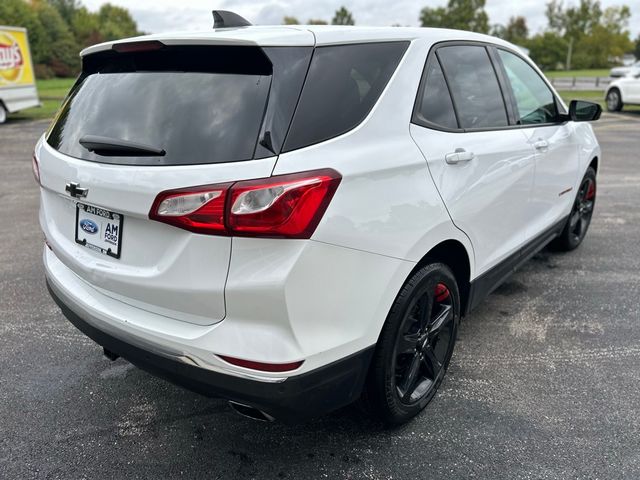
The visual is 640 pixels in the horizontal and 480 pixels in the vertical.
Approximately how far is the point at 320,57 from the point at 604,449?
2.10 m

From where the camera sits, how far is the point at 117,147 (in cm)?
201

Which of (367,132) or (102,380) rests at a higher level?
(367,132)

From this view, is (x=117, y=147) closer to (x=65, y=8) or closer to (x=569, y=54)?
(x=569, y=54)

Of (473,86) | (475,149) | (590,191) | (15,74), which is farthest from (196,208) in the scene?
(15,74)

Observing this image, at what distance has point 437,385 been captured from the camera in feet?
8.98

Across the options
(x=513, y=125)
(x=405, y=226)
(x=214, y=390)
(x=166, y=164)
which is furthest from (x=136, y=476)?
(x=513, y=125)

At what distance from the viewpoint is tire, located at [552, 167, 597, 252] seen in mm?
4789

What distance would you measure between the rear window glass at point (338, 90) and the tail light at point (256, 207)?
15 centimetres

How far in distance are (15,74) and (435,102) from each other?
18568mm

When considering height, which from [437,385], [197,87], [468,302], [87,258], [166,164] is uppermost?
[197,87]

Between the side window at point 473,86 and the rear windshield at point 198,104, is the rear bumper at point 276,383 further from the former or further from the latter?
the side window at point 473,86

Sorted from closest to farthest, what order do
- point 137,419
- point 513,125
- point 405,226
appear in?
1. point 405,226
2. point 137,419
3. point 513,125

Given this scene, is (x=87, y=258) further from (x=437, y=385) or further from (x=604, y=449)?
(x=604, y=449)

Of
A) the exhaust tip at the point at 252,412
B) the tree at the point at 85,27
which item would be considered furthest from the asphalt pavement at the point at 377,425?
the tree at the point at 85,27
